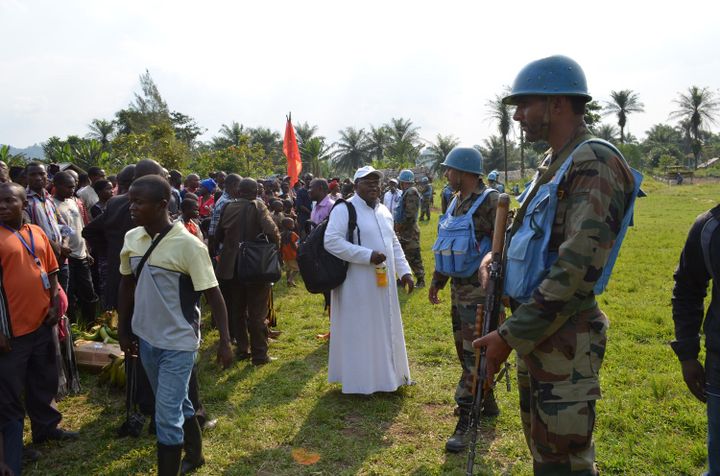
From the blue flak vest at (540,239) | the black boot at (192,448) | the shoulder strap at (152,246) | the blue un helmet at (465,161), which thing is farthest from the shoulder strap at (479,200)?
the black boot at (192,448)

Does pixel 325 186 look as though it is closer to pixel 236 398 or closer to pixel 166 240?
pixel 236 398

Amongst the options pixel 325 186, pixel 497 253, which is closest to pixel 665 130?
pixel 325 186

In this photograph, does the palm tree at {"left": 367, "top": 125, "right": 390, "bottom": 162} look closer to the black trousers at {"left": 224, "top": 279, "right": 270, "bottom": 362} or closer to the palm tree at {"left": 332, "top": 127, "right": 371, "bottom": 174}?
the palm tree at {"left": 332, "top": 127, "right": 371, "bottom": 174}

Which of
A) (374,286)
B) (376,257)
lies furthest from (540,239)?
(374,286)

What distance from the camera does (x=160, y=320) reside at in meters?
3.13

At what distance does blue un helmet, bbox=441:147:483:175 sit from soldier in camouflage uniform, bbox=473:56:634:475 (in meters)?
1.74

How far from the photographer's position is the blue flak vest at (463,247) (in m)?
4.04

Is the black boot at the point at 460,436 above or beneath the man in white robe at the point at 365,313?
beneath

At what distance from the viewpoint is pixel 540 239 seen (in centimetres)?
215

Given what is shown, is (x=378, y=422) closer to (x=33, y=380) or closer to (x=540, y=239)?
(x=33, y=380)

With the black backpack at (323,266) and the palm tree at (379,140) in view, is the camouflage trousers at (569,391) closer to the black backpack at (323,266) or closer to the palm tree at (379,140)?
the black backpack at (323,266)

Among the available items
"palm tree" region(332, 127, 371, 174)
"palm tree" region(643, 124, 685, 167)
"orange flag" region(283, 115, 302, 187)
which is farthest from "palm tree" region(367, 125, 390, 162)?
"orange flag" region(283, 115, 302, 187)

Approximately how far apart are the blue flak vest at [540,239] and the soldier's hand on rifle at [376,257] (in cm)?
245

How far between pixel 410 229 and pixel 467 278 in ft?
19.3
